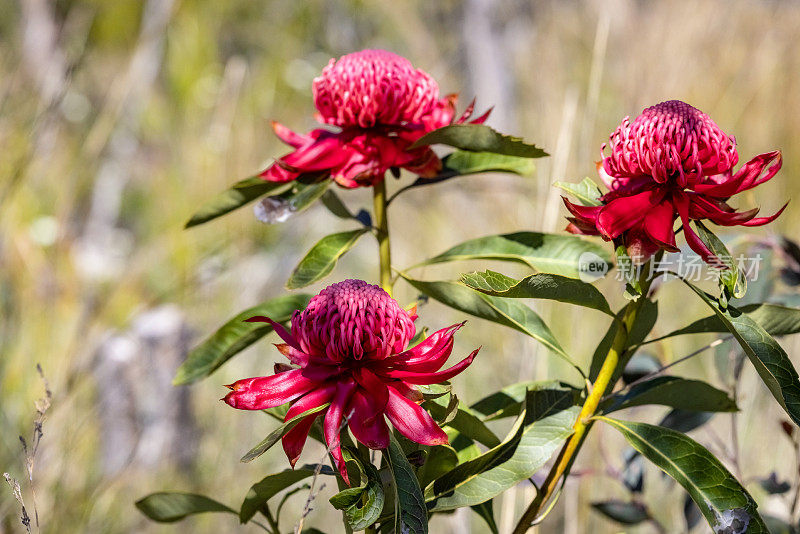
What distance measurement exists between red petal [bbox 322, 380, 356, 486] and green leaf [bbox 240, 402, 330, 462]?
13 millimetres

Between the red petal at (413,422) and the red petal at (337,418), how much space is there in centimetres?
3

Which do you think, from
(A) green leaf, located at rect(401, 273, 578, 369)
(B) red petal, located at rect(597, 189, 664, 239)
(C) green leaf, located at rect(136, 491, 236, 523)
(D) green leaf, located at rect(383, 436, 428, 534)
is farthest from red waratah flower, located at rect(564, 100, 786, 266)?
(C) green leaf, located at rect(136, 491, 236, 523)

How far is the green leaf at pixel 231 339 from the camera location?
2.45 ft

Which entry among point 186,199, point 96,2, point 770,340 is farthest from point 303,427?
point 96,2

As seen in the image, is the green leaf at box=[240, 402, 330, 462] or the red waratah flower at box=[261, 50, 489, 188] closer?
the green leaf at box=[240, 402, 330, 462]

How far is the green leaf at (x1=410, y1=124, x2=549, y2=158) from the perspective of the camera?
24.6 inches

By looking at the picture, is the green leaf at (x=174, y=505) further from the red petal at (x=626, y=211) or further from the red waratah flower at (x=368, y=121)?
the red petal at (x=626, y=211)

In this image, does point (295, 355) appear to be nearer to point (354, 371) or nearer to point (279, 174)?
point (354, 371)

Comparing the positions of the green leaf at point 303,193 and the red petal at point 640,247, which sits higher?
the green leaf at point 303,193

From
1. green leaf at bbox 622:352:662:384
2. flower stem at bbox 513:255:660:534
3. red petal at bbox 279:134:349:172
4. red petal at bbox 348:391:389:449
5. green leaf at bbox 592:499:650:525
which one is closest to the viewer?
red petal at bbox 348:391:389:449

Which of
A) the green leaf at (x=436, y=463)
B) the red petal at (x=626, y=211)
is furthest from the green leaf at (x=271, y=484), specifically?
the red petal at (x=626, y=211)

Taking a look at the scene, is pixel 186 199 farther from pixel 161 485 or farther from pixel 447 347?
pixel 447 347

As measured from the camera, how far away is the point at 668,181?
579mm

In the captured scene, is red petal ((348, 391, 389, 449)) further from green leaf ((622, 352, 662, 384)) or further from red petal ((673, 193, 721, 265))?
green leaf ((622, 352, 662, 384))
